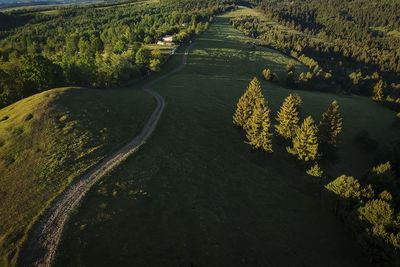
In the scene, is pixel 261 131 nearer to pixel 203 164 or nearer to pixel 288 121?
pixel 288 121

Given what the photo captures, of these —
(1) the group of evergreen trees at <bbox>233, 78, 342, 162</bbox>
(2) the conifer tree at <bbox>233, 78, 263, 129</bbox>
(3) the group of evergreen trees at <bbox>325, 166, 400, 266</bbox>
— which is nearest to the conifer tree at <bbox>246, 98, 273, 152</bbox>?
(1) the group of evergreen trees at <bbox>233, 78, 342, 162</bbox>

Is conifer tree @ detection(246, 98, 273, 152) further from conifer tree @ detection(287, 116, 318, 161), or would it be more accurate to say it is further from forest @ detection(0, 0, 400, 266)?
conifer tree @ detection(287, 116, 318, 161)

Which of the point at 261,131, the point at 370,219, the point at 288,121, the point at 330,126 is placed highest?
the point at 288,121

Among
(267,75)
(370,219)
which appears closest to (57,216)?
(370,219)

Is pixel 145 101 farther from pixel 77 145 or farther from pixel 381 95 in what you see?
pixel 381 95

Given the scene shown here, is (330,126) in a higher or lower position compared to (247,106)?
lower

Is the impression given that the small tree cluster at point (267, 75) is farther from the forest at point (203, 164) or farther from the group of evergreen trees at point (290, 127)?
the group of evergreen trees at point (290, 127)

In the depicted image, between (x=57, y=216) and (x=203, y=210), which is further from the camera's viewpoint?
(x=203, y=210)
